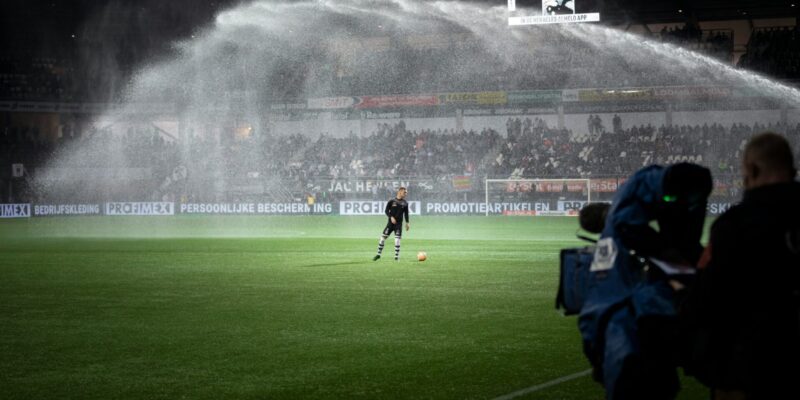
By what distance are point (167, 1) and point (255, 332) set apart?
1895 inches

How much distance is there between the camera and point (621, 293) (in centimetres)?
464

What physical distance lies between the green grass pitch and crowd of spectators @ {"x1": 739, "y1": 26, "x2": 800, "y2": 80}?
25473mm

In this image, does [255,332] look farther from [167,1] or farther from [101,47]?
[101,47]

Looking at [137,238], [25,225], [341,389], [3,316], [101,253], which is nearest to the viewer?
[341,389]

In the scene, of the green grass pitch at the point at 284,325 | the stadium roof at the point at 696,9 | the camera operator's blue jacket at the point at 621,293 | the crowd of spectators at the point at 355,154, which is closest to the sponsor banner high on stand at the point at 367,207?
the crowd of spectators at the point at 355,154

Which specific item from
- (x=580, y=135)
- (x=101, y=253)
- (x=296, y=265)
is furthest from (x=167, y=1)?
(x=296, y=265)

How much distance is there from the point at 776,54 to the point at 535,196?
548 inches

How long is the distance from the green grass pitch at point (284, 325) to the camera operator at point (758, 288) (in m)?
3.94

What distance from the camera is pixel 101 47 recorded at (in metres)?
61.7

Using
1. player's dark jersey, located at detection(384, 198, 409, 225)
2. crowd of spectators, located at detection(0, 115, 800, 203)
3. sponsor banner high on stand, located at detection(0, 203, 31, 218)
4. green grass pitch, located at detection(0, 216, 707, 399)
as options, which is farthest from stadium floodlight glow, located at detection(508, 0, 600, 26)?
sponsor banner high on stand, located at detection(0, 203, 31, 218)

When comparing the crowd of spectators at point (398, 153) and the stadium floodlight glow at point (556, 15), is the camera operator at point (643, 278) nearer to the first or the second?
the stadium floodlight glow at point (556, 15)

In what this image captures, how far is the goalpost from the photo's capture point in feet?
159

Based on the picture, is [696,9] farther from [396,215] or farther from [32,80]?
[32,80]

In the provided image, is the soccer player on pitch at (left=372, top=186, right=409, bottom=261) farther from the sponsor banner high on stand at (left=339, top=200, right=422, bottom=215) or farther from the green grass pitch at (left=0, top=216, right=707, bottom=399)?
the sponsor banner high on stand at (left=339, top=200, right=422, bottom=215)
